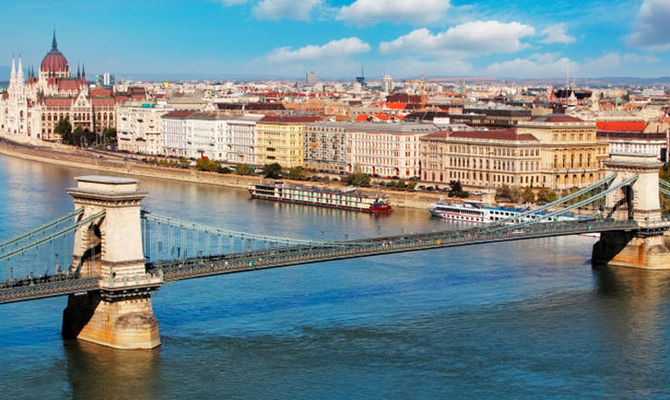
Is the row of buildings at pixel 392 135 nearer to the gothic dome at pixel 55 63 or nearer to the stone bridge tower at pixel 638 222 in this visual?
the stone bridge tower at pixel 638 222

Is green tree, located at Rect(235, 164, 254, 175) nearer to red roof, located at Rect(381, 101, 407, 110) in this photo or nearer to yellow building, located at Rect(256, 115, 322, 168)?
yellow building, located at Rect(256, 115, 322, 168)

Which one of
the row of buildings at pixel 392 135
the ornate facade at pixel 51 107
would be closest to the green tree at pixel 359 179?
the row of buildings at pixel 392 135

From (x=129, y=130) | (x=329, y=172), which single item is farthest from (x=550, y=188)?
(x=129, y=130)

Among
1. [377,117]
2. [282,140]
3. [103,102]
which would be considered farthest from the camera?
[103,102]

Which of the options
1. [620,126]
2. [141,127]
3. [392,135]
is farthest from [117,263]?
[141,127]

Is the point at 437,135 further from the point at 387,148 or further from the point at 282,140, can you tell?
the point at 282,140
